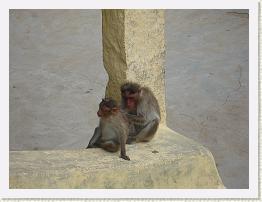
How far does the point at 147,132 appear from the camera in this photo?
24.2 ft

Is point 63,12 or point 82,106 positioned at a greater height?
point 63,12

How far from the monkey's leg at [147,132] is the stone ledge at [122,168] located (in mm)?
68

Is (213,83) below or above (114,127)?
below

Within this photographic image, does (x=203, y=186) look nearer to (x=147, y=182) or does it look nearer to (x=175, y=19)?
(x=147, y=182)

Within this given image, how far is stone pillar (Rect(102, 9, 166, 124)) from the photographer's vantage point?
24.5 feet

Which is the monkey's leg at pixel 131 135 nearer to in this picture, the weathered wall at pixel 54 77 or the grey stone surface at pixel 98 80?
the grey stone surface at pixel 98 80

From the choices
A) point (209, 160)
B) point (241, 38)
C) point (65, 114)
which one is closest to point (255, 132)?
point (209, 160)

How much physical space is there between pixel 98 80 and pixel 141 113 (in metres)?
5.18

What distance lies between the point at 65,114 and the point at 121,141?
186 inches

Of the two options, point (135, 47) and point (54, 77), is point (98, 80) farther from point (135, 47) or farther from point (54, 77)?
point (135, 47)

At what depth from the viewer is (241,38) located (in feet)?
45.6

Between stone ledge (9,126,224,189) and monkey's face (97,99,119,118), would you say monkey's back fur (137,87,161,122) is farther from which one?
monkey's face (97,99,119,118)

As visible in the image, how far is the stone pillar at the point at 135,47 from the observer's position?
294 inches

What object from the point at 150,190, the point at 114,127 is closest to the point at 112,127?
the point at 114,127
